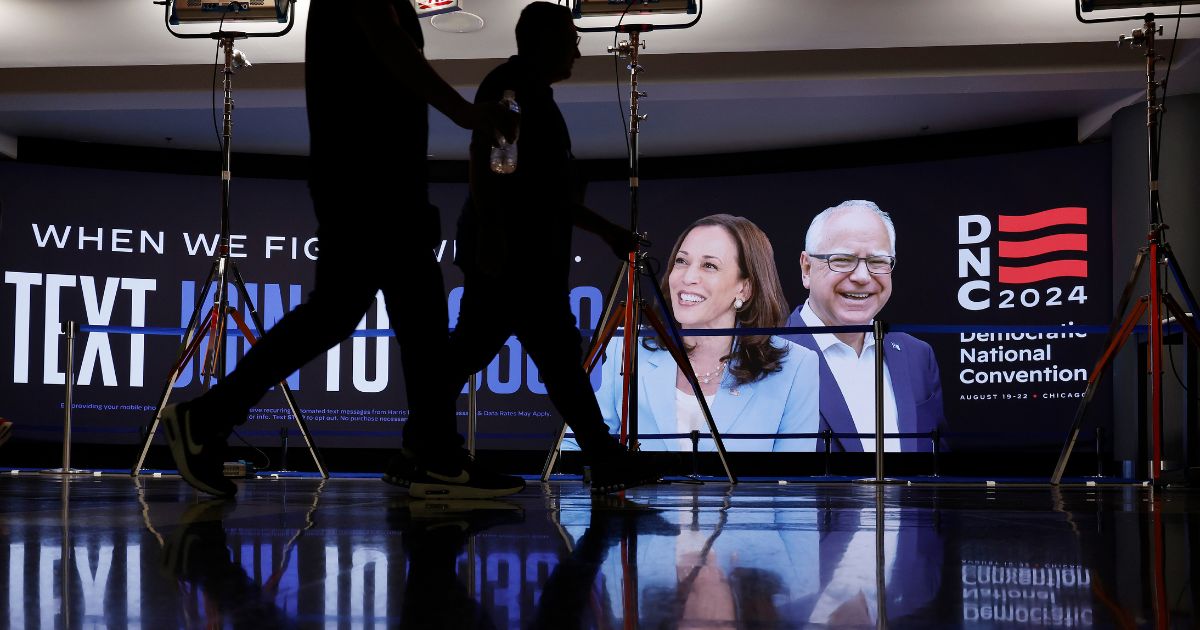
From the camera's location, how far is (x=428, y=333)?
6.77 feet

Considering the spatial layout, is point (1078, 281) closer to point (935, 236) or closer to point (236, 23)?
point (935, 236)

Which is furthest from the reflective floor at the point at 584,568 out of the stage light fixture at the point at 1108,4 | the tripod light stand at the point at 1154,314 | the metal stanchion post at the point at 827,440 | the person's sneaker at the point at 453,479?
the metal stanchion post at the point at 827,440

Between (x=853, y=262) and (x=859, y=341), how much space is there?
1.98ft

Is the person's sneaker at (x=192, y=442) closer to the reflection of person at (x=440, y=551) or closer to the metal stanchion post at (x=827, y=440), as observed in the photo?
the reflection of person at (x=440, y=551)

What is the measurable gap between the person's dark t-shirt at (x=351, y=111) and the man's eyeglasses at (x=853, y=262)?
5932 millimetres

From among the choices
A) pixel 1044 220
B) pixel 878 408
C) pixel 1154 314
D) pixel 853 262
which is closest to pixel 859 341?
pixel 853 262

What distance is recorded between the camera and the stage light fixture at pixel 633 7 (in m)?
4.25

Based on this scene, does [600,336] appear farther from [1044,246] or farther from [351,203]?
[1044,246]

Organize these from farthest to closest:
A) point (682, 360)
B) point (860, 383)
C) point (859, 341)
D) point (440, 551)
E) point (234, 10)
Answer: point (859, 341) < point (860, 383) < point (234, 10) < point (682, 360) < point (440, 551)

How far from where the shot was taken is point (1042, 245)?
713 centimetres

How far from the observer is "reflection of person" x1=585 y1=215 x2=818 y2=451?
24.1ft

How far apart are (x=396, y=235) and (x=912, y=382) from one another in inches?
233

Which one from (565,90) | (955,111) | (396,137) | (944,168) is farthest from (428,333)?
(944,168)

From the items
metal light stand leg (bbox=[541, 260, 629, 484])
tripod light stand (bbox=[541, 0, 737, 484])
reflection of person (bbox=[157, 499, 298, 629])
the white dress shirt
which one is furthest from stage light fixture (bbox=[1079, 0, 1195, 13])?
the white dress shirt
